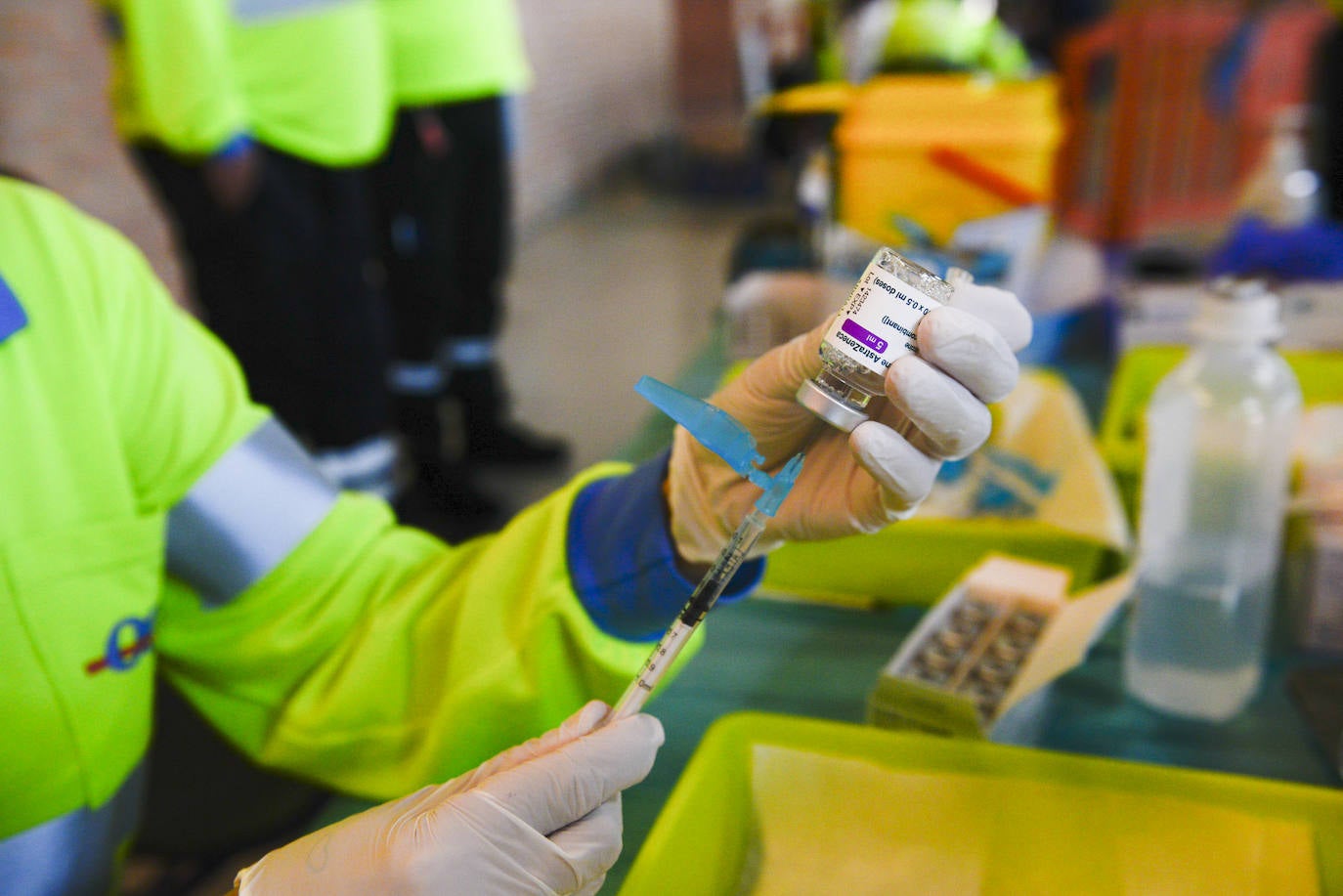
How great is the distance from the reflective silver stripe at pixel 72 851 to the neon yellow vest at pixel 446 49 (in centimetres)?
202

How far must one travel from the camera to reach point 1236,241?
149 cm

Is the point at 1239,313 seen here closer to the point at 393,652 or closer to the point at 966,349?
the point at 966,349

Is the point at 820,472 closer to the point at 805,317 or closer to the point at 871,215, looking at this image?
the point at 805,317

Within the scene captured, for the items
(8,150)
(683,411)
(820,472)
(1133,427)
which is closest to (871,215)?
(1133,427)

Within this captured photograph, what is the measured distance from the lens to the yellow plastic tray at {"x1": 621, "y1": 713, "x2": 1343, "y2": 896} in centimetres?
52

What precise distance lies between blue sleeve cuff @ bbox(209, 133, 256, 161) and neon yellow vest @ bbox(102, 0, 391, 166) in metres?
0.01

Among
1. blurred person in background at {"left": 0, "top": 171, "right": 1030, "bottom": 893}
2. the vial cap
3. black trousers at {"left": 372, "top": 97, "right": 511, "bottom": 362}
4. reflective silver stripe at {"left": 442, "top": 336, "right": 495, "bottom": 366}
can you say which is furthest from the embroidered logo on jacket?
reflective silver stripe at {"left": 442, "top": 336, "right": 495, "bottom": 366}

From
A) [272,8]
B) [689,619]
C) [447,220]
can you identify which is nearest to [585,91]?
[447,220]

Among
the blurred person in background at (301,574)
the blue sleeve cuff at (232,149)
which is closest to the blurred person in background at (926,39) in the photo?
the blue sleeve cuff at (232,149)

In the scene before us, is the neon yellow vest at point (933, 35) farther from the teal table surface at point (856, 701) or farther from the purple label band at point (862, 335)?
the purple label band at point (862, 335)

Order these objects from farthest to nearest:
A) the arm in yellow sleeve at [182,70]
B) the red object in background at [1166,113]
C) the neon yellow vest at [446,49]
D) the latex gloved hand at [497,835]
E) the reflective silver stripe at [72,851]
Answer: the red object in background at [1166,113]
the neon yellow vest at [446,49]
the arm in yellow sleeve at [182,70]
the reflective silver stripe at [72,851]
the latex gloved hand at [497,835]

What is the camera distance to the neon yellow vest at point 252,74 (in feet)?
5.38

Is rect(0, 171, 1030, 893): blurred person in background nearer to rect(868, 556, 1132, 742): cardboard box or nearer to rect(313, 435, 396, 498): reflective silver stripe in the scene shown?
rect(868, 556, 1132, 742): cardboard box

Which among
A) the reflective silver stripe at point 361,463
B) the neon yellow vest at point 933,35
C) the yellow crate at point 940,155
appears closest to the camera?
the yellow crate at point 940,155
